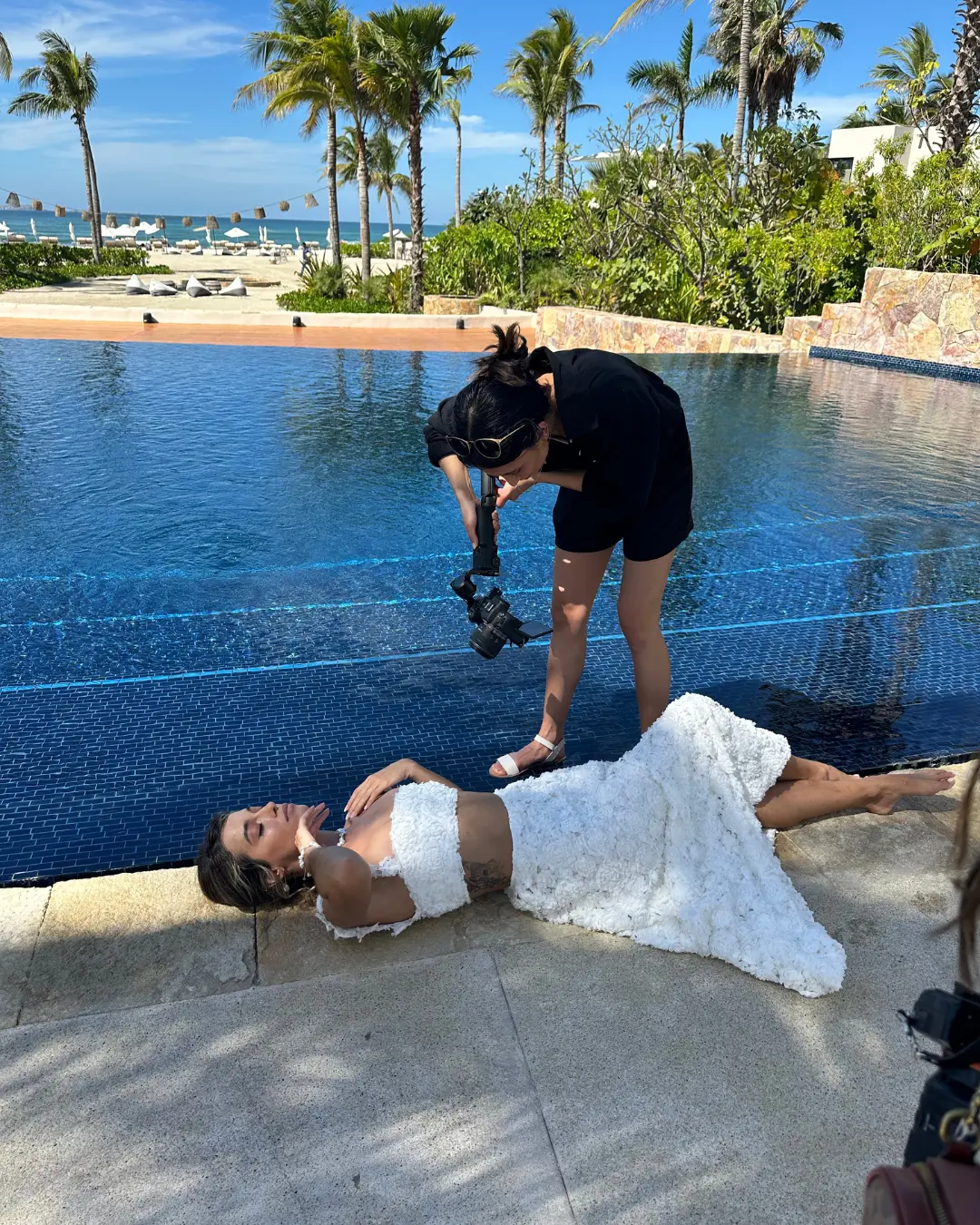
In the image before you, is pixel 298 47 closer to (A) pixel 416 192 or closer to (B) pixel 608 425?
(A) pixel 416 192

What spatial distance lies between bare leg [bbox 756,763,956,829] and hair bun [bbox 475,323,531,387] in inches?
52.1

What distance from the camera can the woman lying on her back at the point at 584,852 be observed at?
84.0 inches

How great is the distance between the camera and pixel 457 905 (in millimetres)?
2240

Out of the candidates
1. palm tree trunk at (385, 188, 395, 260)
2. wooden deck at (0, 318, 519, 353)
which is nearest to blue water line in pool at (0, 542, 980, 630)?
wooden deck at (0, 318, 519, 353)

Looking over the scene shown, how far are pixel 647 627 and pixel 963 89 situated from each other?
14.3 meters

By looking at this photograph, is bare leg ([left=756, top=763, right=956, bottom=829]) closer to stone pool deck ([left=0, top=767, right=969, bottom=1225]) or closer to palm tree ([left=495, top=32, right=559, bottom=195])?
stone pool deck ([left=0, top=767, right=969, bottom=1225])

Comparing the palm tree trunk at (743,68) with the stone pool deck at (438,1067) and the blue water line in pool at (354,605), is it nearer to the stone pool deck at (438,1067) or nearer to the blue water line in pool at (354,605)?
the blue water line in pool at (354,605)

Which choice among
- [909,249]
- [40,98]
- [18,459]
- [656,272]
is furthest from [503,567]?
[40,98]

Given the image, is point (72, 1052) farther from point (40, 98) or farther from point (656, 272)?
point (40, 98)

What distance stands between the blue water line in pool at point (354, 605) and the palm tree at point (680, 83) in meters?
31.9

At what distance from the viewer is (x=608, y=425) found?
250cm

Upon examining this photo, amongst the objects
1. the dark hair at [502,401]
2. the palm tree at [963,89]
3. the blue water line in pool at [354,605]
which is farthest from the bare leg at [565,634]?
the palm tree at [963,89]

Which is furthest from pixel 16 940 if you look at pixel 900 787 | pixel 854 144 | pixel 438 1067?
pixel 854 144

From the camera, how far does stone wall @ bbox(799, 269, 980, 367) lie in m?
11.5
